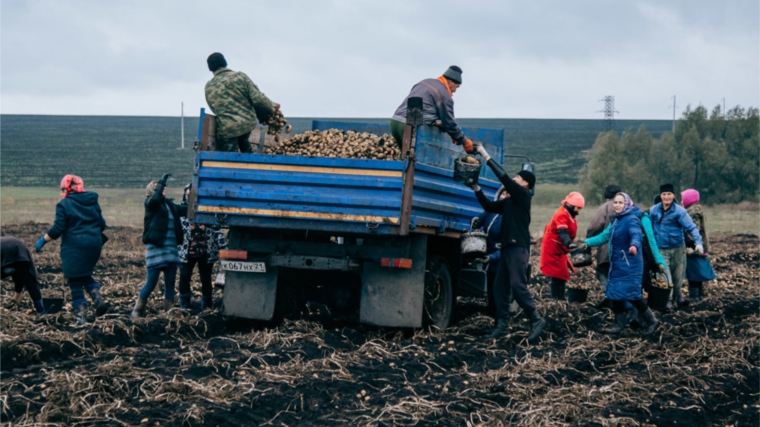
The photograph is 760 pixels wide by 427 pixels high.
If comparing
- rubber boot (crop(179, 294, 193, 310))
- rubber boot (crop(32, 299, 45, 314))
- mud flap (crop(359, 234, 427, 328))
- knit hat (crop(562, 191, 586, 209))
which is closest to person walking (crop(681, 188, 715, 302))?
knit hat (crop(562, 191, 586, 209))

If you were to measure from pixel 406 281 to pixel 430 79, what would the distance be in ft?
7.45

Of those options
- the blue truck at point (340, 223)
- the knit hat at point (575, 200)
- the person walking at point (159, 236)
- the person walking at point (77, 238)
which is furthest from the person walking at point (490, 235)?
the person walking at point (77, 238)

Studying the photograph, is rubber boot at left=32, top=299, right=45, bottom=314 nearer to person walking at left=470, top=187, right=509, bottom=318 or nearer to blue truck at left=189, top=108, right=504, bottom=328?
blue truck at left=189, top=108, right=504, bottom=328

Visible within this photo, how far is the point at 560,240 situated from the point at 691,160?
52.1m

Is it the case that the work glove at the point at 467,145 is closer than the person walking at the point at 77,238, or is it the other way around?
the work glove at the point at 467,145

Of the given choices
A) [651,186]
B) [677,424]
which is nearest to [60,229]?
[677,424]

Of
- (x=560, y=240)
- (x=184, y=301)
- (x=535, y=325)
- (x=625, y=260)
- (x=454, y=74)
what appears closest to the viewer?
(x=535, y=325)

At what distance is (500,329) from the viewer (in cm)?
1020

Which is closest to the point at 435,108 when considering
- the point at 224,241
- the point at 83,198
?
the point at 224,241

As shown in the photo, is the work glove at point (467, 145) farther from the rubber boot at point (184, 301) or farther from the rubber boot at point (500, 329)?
the rubber boot at point (184, 301)

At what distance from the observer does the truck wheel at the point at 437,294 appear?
1047cm

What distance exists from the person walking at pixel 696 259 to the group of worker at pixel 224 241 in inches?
81.1

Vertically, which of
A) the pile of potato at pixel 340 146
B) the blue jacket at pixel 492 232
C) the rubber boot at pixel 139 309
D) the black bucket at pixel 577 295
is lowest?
the rubber boot at pixel 139 309

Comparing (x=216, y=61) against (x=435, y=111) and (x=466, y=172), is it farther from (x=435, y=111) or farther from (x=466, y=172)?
(x=466, y=172)
